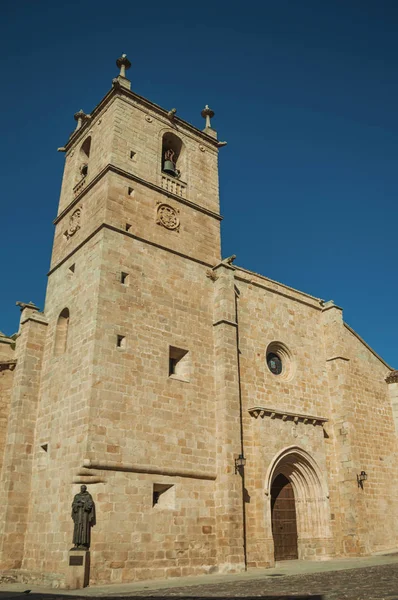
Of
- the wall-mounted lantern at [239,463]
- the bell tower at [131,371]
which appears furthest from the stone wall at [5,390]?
the wall-mounted lantern at [239,463]

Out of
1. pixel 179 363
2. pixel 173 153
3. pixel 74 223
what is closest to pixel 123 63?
pixel 173 153

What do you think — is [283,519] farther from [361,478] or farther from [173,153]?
[173,153]

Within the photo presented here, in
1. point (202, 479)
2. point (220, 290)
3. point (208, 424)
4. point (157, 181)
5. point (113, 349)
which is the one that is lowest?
point (202, 479)

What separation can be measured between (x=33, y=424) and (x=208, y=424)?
5.11 meters

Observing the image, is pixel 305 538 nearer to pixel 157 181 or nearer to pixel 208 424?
pixel 208 424

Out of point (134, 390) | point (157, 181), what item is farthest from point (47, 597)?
point (157, 181)

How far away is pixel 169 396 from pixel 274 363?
4.93 meters

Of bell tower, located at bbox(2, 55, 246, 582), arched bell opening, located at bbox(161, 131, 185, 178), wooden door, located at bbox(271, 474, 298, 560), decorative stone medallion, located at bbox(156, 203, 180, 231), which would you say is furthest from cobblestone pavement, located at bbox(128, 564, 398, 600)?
arched bell opening, located at bbox(161, 131, 185, 178)

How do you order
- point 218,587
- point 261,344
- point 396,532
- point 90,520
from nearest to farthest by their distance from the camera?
1. point 218,587
2. point 90,520
3. point 261,344
4. point 396,532

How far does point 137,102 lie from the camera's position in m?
17.6

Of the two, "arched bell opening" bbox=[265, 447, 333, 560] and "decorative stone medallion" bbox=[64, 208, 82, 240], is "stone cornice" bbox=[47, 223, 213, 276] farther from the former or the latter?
"arched bell opening" bbox=[265, 447, 333, 560]

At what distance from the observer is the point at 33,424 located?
1490 cm

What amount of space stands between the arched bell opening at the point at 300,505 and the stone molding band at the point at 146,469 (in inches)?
97.8

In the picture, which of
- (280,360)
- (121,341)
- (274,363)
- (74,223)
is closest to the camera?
(121,341)
